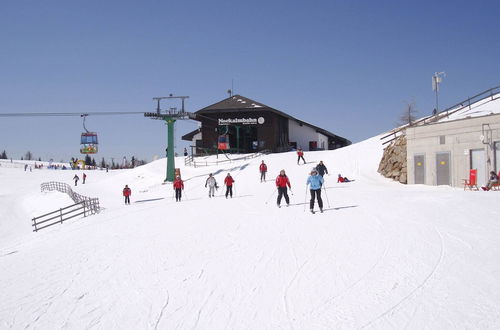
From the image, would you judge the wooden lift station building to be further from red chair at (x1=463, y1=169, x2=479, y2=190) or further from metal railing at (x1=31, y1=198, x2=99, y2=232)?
red chair at (x1=463, y1=169, x2=479, y2=190)

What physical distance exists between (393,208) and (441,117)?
50.8 feet

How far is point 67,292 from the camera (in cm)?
639

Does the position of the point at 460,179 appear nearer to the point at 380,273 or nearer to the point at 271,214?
the point at 271,214

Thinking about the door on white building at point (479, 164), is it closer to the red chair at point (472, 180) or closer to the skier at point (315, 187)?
the red chair at point (472, 180)

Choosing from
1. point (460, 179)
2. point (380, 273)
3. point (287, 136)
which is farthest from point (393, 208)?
point (287, 136)

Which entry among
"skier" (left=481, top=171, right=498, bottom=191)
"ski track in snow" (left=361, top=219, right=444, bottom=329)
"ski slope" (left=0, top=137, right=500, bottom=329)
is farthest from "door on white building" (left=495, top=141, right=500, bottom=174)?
"ski track in snow" (left=361, top=219, right=444, bottom=329)

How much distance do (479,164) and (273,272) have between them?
15472 millimetres

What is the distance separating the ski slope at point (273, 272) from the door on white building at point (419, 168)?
7.76 meters

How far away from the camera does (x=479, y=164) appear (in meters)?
18.1

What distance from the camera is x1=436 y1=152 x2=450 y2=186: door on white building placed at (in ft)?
64.3

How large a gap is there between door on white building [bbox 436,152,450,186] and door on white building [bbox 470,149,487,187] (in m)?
1.30

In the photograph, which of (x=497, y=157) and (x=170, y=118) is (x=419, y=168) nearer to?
(x=497, y=157)

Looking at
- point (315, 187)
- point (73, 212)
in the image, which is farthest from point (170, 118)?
point (315, 187)

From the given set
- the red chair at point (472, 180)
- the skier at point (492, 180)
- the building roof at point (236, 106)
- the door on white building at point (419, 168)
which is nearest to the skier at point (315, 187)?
the skier at point (492, 180)
